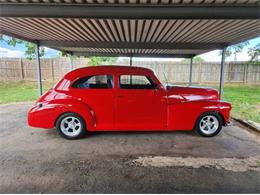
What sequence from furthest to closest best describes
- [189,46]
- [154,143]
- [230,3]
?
[189,46]
[154,143]
[230,3]

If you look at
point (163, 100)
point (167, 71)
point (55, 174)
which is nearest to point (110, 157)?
point (55, 174)

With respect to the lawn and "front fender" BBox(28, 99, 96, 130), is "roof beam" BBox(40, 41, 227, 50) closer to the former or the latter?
the lawn

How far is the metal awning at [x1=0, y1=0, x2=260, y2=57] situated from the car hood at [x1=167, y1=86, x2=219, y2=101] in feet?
4.73

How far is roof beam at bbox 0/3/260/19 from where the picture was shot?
278 cm

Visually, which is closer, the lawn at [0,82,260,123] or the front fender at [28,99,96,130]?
the front fender at [28,99,96,130]

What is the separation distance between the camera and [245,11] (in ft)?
9.12

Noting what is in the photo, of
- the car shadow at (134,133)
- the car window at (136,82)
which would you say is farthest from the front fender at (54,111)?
the car window at (136,82)

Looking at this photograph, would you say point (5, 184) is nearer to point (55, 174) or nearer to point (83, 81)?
point (55, 174)

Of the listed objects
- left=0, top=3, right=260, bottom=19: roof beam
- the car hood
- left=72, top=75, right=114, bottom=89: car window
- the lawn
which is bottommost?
the lawn

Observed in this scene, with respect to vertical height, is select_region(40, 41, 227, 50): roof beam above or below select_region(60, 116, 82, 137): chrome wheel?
above

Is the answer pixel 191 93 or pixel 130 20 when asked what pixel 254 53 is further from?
pixel 130 20

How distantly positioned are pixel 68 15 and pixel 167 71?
1313 cm

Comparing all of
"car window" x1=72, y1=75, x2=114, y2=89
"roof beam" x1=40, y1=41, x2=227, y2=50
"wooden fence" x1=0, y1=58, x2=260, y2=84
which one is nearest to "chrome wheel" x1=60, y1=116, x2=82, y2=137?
"car window" x1=72, y1=75, x2=114, y2=89

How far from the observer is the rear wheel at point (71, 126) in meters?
4.14
